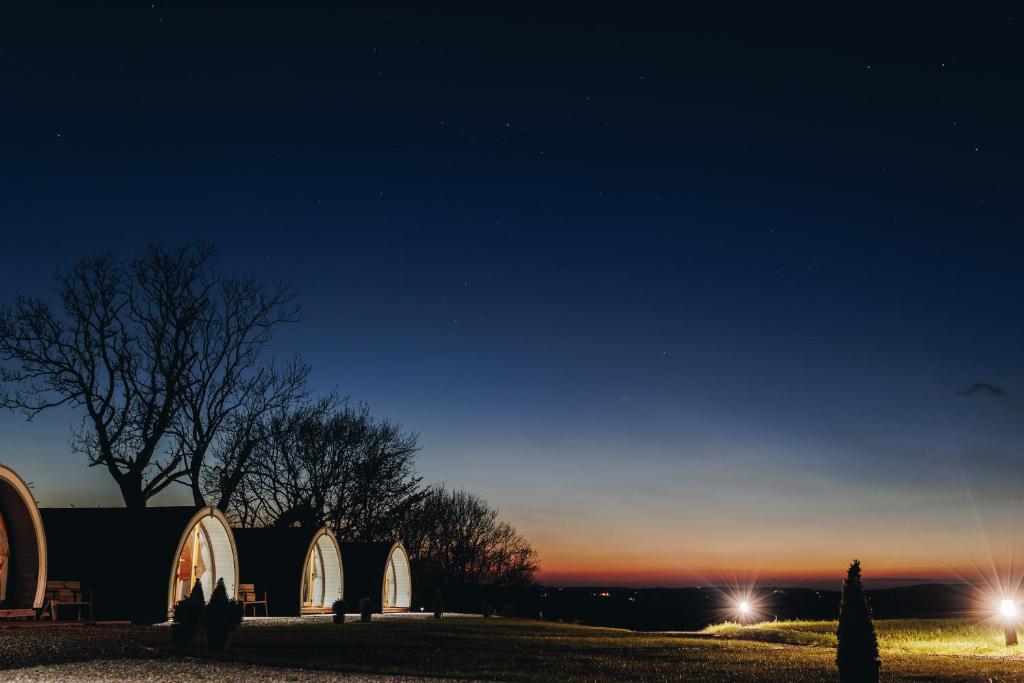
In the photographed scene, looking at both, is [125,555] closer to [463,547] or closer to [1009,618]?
[1009,618]

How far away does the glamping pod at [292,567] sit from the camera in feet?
116

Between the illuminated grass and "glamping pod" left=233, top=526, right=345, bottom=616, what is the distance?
50.8 ft

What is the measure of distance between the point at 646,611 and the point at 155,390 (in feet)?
160

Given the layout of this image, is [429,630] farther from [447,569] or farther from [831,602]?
[831,602]

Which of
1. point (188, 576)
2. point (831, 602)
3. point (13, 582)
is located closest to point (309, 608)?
point (188, 576)

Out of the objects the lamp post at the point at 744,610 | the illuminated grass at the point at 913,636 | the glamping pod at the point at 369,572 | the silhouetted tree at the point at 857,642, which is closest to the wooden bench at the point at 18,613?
the silhouetted tree at the point at 857,642

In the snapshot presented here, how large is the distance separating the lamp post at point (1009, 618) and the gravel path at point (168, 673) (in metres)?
17.2

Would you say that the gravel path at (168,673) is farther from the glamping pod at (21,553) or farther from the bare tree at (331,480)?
the bare tree at (331,480)

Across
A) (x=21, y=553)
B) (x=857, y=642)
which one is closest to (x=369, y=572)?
(x=21, y=553)

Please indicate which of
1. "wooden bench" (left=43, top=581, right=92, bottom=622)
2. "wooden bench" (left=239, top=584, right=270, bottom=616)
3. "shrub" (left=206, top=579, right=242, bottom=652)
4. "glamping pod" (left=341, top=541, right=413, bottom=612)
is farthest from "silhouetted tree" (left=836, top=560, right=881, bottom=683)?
"glamping pod" (left=341, top=541, right=413, bottom=612)

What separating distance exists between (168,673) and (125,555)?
1522 centimetres

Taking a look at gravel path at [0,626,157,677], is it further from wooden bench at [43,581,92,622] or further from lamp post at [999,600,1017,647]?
lamp post at [999,600,1017,647]

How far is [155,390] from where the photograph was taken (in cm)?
4038

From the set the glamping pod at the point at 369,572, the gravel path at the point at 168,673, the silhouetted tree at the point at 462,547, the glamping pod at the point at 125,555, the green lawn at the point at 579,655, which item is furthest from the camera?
the silhouetted tree at the point at 462,547
